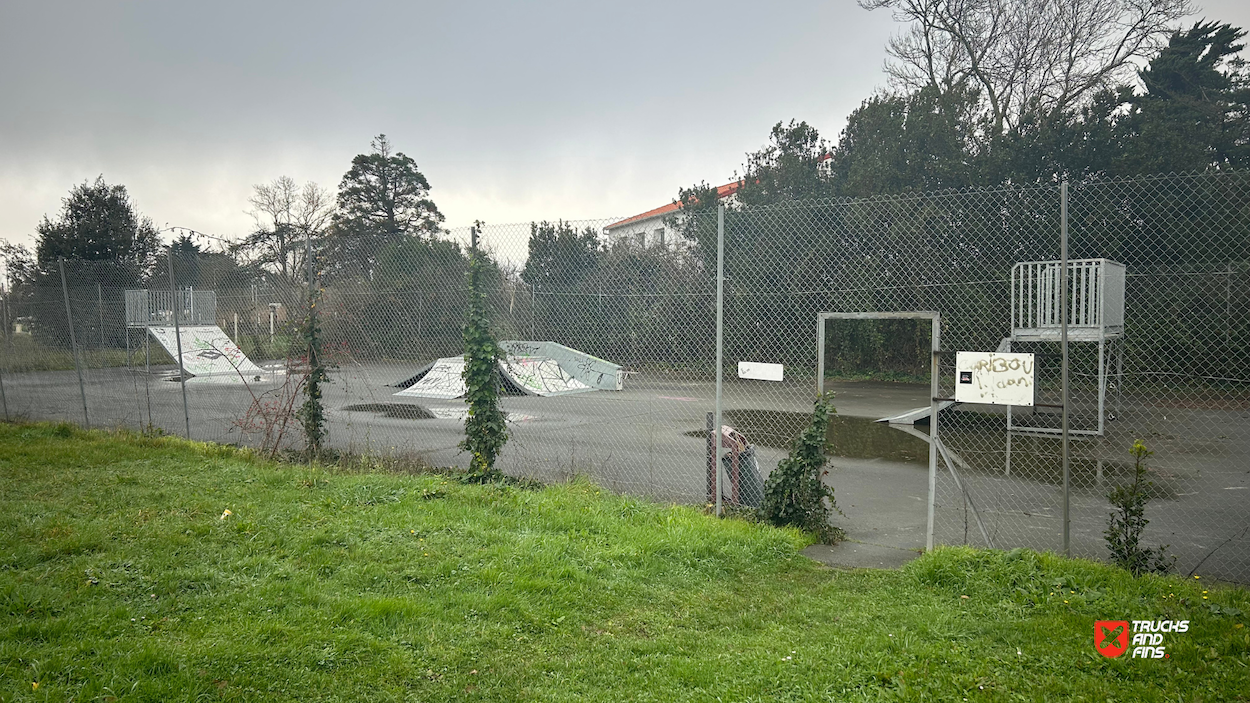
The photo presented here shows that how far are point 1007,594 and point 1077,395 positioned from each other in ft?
36.9

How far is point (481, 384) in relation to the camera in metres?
6.93

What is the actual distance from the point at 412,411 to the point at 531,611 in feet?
34.2

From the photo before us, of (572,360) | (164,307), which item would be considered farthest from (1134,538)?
(164,307)

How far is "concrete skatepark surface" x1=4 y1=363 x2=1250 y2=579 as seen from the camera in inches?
233

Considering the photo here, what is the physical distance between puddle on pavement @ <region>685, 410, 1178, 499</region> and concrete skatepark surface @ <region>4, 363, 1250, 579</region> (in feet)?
0.34

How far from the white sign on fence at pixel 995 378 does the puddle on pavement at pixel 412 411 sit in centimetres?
813

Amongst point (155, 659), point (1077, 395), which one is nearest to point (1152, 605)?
point (155, 659)

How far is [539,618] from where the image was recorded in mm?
3854

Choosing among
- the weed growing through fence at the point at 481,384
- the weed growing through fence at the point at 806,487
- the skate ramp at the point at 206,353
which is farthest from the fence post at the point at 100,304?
the weed growing through fence at the point at 806,487

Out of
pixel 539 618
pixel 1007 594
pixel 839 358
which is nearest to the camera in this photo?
pixel 539 618

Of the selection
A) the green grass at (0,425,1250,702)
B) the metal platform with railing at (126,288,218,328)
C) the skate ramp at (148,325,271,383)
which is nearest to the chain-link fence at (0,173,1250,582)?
the metal platform with railing at (126,288,218,328)

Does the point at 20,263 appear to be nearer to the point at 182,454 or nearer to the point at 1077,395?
the point at 182,454

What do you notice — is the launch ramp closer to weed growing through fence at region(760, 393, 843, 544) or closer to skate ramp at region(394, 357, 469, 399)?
skate ramp at region(394, 357, 469, 399)
